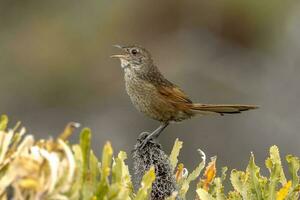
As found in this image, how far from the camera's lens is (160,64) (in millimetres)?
16953

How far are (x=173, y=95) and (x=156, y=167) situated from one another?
7.57 feet

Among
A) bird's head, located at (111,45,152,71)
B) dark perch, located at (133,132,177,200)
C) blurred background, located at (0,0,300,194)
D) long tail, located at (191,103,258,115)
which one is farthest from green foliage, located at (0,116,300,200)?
blurred background, located at (0,0,300,194)

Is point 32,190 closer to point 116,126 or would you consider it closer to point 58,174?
point 58,174

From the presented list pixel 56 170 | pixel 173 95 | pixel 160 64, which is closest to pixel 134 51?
pixel 173 95

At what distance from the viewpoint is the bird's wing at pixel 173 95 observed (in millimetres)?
6367

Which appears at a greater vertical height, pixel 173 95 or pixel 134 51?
pixel 134 51

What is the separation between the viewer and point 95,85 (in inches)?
725

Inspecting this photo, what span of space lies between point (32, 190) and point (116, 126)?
1227cm

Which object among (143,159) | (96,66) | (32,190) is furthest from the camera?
(96,66)

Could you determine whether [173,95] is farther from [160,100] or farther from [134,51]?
[134,51]

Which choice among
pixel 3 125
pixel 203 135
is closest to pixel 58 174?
pixel 3 125

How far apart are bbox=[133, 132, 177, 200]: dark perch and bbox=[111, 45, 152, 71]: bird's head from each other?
240 cm

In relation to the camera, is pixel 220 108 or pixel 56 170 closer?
pixel 56 170

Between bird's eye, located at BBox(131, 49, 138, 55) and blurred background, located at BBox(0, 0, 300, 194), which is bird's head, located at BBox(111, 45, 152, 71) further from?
blurred background, located at BBox(0, 0, 300, 194)
